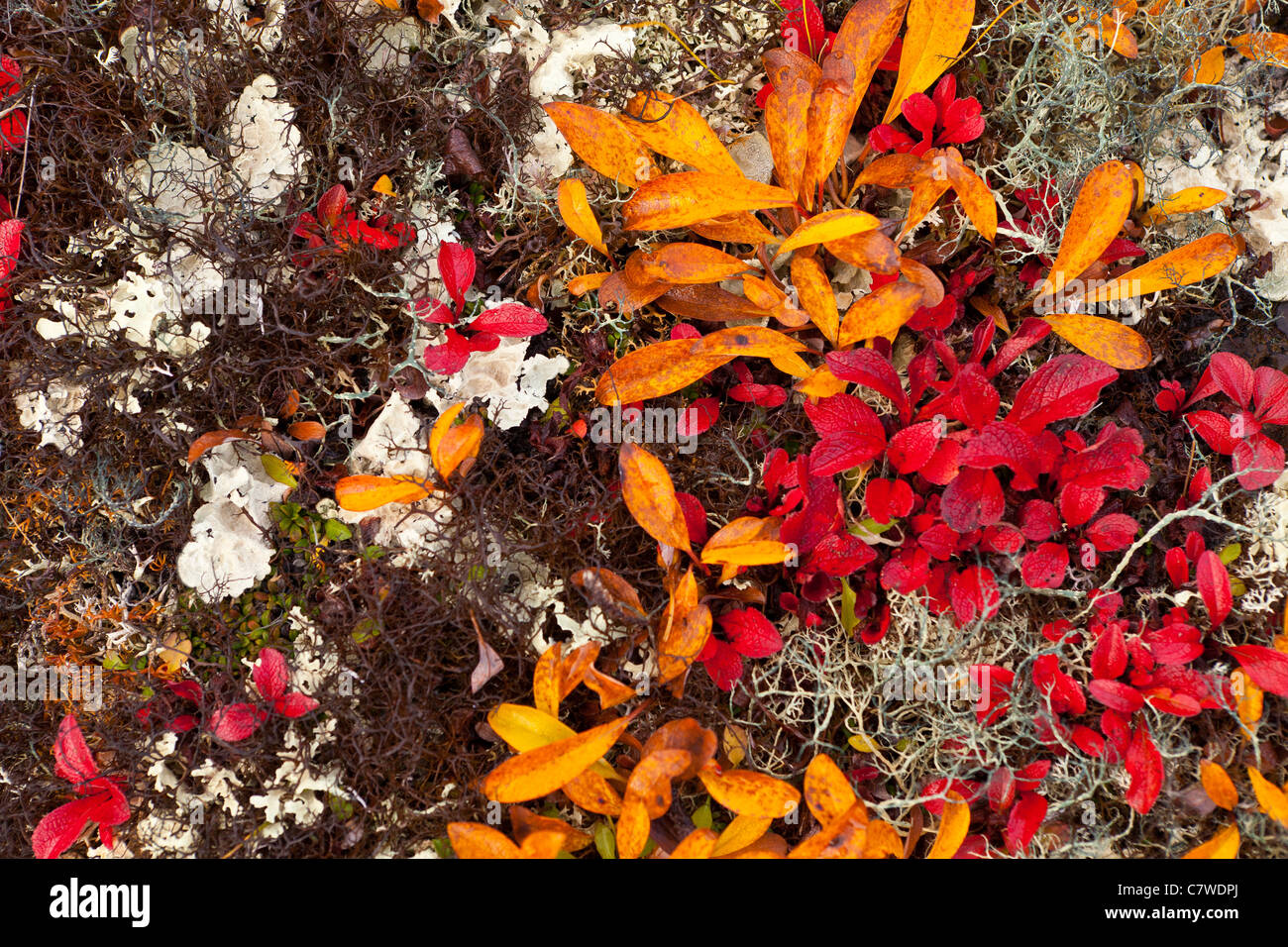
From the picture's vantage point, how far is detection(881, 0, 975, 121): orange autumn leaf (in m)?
1.36

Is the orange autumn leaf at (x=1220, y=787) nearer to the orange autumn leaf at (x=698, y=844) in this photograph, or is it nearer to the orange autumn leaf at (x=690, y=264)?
the orange autumn leaf at (x=698, y=844)

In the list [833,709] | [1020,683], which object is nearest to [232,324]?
[833,709]

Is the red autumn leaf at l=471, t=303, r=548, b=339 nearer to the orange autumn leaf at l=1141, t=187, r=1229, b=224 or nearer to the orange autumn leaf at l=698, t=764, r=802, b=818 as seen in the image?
the orange autumn leaf at l=698, t=764, r=802, b=818

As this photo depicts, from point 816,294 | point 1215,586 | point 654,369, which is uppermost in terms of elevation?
point 816,294

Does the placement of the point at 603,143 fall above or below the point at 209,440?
above

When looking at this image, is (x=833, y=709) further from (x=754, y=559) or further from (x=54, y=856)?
(x=54, y=856)

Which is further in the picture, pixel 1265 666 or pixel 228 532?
pixel 228 532

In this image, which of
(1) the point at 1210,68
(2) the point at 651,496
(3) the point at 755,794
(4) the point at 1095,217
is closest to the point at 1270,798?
(3) the point at 755,794

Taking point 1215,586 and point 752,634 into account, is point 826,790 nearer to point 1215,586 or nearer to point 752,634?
point 752,634

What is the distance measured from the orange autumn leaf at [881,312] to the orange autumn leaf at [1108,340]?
25 centimetres

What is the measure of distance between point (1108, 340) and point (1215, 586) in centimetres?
40

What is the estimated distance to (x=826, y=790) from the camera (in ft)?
4.24

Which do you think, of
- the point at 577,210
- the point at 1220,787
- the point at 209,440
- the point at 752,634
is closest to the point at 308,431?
the point at 209,440

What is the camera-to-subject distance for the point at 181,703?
1.41m
